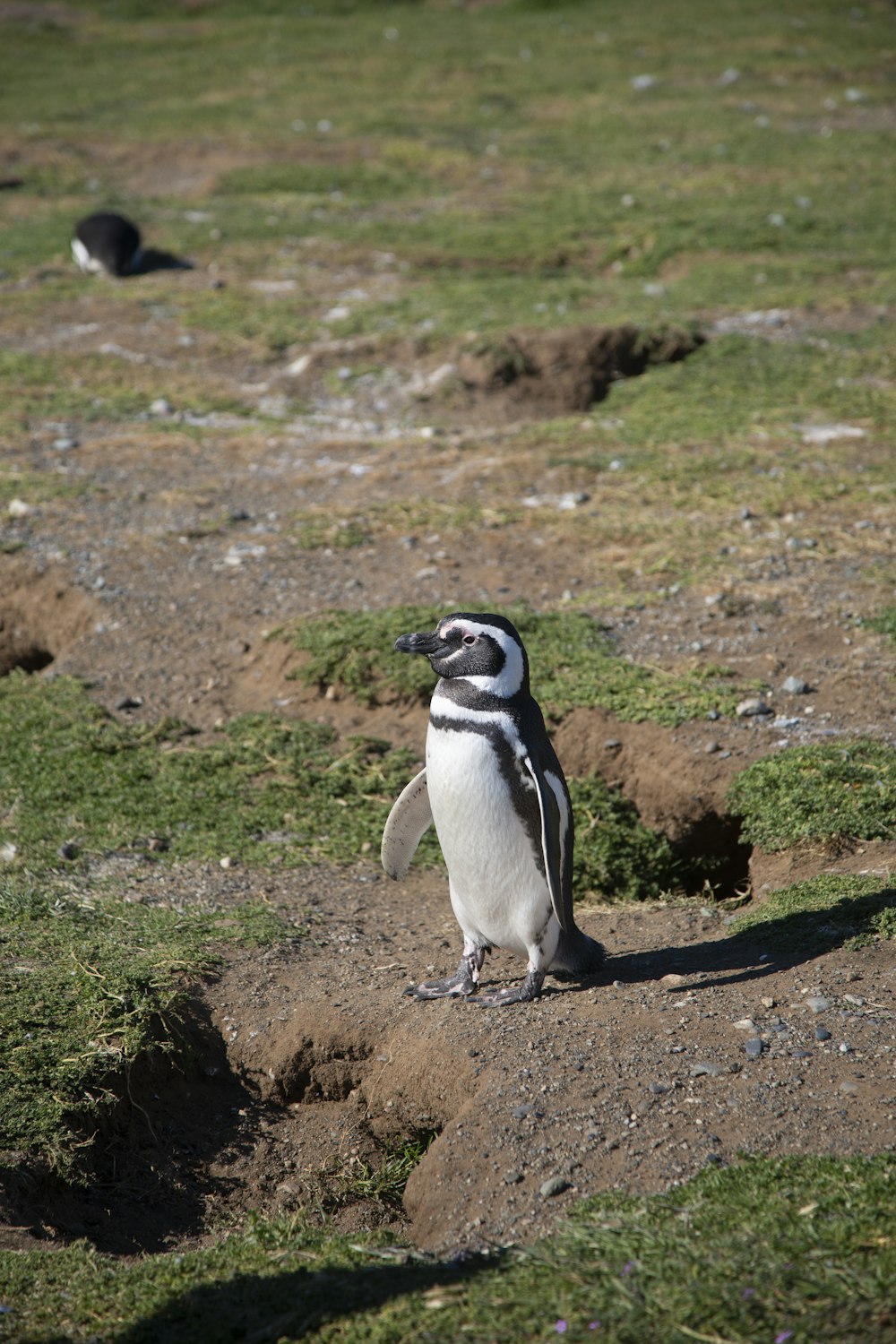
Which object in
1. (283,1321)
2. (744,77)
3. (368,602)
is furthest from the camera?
(744,77)

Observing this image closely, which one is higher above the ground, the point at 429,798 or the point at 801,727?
the point at 429,798

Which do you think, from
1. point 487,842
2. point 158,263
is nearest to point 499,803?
point 487,842

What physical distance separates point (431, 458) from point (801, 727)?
11.7ft

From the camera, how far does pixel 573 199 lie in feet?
42.5

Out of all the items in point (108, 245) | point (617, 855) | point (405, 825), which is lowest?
point (617, 855)

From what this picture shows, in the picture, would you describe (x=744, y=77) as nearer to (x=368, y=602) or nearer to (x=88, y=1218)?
(x=368, y=602)

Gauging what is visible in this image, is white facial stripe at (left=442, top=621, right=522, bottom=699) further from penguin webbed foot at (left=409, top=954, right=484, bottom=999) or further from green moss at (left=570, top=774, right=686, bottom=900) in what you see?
green moss at (left=570, top=774, right=686, bottom=900)

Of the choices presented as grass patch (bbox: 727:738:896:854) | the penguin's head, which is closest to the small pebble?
grass patch (bbox: 727:738:896:854)

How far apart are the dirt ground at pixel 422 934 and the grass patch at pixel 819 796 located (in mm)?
90

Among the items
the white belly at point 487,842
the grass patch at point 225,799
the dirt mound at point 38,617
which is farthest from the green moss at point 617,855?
the dirt mound at point 38,617

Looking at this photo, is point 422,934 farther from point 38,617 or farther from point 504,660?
point 38,617

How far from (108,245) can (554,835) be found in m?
9.08

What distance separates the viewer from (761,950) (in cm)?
395

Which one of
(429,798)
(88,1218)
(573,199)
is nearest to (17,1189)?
(88,1218)
